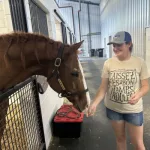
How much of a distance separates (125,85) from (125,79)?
0.16 feet

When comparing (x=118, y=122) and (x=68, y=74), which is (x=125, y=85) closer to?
(x=118, y=122)

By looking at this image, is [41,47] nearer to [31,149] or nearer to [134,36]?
[31,149]

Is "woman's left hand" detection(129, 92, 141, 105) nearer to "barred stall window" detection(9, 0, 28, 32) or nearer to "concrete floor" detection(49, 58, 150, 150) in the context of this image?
"concrete floor" detection(49, 58, 150, 150)

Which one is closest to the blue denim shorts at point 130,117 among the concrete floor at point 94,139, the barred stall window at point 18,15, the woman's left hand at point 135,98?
the woman's left hand at point 135,98

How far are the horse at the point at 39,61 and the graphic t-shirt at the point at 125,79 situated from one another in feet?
1.22

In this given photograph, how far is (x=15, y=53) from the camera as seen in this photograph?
985mm

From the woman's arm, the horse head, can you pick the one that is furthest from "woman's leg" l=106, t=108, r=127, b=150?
the horse head

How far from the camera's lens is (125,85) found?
4.23 ft

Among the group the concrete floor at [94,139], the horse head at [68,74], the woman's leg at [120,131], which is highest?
the horse head at [68,74]

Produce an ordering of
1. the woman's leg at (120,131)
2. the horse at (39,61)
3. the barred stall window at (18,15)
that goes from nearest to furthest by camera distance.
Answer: the horse at (39,61), the woman's leg at (120,131), the barred stall window at (18,15)

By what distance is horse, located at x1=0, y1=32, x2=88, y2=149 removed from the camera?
99 cm

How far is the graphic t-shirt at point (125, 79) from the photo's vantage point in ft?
4.15

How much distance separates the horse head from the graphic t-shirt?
1.18 feet

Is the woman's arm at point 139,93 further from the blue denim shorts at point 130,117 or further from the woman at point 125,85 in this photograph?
the blue denim shorts at point 130,117
